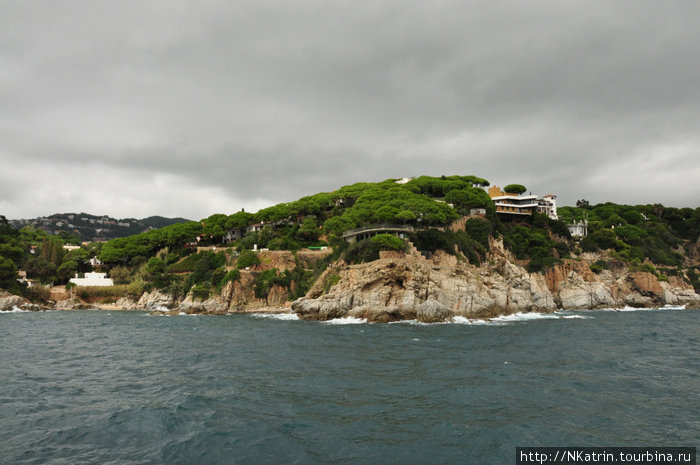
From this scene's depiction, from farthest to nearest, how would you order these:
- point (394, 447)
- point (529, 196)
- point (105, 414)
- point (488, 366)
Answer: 1. point (529, 196)
2. point (488, 366)
3. point (105, 414)
4. point (394, 447)

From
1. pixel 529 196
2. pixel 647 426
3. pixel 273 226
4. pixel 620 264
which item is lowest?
pixel 647 426

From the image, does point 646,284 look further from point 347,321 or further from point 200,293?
point 200,293

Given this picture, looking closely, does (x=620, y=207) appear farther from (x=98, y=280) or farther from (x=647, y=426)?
(x=98, y=280)

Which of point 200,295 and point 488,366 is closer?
point 488,366

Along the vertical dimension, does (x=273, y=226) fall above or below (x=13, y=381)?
above

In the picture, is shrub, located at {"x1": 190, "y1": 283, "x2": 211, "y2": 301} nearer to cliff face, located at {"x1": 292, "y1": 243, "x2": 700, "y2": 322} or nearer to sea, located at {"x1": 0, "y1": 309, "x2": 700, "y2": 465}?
cliff face, located at {"x1": 292, "y1": 243, "x2": 700, "y2": 322}

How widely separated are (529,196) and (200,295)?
61.3 m

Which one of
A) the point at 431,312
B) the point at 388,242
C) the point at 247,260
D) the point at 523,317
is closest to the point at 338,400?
the point at 431,312

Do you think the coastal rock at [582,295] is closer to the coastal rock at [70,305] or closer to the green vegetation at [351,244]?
the green vegetation at [351,244]

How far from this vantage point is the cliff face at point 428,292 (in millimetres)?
43375

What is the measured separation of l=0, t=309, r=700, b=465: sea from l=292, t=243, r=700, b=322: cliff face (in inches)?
608

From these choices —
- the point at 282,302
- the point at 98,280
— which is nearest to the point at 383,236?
the point at 282,302

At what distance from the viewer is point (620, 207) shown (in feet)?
315

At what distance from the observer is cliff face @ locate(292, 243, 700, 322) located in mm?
43375
